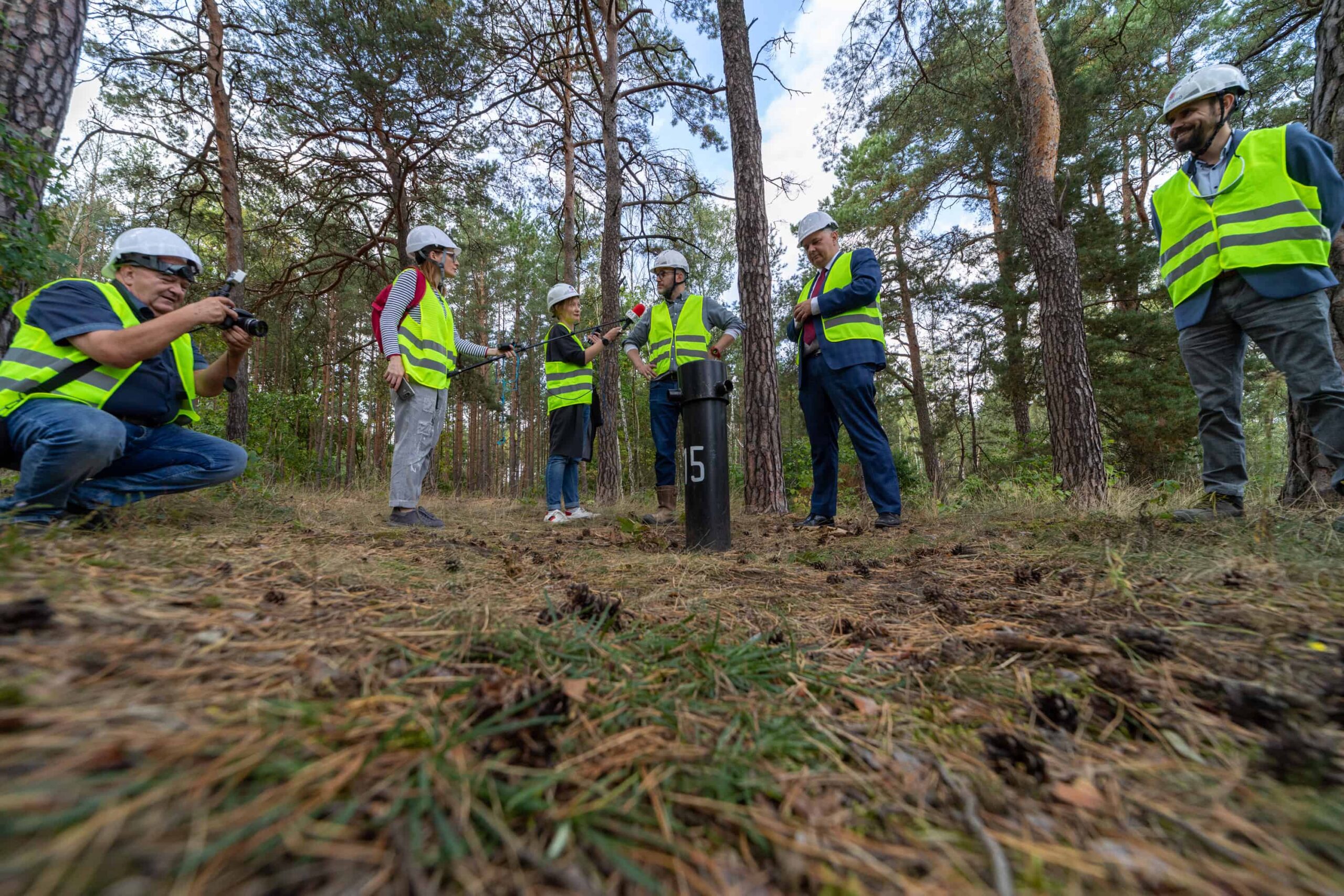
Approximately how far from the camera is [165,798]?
1.79 ft

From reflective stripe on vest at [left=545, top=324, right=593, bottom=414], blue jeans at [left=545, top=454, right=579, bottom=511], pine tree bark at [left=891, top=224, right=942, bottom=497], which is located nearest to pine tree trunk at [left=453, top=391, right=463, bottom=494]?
blue jeans at [left=545, top=454, right=579, bottom=511]

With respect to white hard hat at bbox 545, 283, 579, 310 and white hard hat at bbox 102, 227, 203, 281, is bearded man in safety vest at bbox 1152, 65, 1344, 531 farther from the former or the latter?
white hard hat at bbox 102, 227, 203, 281

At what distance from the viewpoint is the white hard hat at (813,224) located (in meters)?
4.18

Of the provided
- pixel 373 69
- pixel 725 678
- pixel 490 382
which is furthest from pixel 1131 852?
pixel 490 382

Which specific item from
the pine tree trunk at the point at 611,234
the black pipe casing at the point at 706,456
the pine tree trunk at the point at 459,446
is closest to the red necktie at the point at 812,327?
the black pipe casing at the point at 706,456

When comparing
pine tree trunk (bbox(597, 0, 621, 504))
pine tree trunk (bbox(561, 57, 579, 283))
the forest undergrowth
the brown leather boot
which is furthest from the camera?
pine tree trunk (bbox(561, 57, 579, 283))

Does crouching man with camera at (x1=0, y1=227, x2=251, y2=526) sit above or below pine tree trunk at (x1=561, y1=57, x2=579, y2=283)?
below

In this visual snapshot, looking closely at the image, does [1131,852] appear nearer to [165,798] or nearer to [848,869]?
[848,869]

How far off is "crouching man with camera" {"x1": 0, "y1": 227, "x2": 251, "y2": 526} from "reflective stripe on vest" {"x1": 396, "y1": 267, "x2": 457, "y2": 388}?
118cm

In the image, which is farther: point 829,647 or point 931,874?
point 829,647

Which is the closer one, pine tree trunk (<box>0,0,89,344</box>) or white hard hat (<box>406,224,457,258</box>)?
pine tree trunk (<box>0,0,89,344</box>)

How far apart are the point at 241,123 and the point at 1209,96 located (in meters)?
10.8

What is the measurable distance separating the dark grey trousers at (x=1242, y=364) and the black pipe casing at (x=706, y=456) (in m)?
2.42

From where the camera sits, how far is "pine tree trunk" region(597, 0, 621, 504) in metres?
8.00
